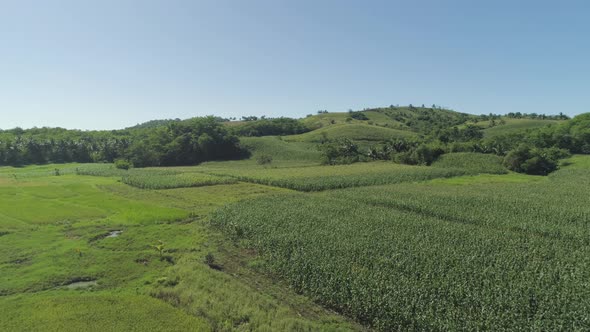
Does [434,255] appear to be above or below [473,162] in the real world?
below

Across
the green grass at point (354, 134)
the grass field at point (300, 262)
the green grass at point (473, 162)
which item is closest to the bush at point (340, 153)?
the green grass at point (473, 162)

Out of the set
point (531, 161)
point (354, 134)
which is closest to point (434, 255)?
point (531, 161)

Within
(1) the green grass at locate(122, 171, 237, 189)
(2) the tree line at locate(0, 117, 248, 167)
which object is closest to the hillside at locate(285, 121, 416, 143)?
(2) the tree line at locate(0, 117, 248, 167)

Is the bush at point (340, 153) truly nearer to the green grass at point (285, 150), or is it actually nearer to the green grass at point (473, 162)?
the green grass at point (285, 150)

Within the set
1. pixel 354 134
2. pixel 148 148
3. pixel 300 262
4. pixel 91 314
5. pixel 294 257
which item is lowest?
pixel 91 314

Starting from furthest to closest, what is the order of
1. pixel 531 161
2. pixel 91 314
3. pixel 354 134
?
pixel 354 134 → pixel 531 161 → pixel 91 314

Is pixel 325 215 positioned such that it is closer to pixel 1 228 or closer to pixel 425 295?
pixel 425 295

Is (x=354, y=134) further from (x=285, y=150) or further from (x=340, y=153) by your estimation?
(x=340, y=153)

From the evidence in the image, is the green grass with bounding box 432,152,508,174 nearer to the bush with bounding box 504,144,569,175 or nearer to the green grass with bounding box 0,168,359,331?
the bush with bounding box 504,144,569,175
